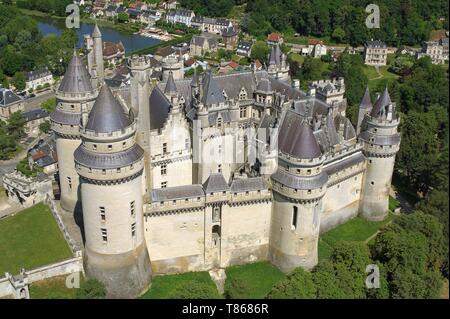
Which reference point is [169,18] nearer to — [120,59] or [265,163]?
[120,59]

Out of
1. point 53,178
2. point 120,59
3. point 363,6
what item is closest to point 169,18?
point 120,59

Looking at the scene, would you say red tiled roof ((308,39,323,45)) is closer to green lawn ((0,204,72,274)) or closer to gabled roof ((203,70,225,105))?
gabled roof ((203,70,225,105))

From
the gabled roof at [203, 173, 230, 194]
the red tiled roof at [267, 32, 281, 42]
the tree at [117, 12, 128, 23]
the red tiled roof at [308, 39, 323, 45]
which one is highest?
the gabled roof at [203, 173, 230, 194]

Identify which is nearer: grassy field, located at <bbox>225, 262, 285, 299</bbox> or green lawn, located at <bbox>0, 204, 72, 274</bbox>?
green lawn, located at <bbox>0, 204, 72, 274</bbox>

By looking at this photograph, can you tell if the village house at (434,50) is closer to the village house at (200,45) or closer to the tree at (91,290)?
the village house at (200,45)

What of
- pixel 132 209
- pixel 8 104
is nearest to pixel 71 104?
pixel 132 209

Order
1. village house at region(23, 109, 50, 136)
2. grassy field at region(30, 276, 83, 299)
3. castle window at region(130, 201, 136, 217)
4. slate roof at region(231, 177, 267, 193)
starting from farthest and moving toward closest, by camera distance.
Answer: village house at region(23, 109, 50, 136)
slate roof at region(231, 177, 267, 193)
grassy field at region(30, 276, 83, 299)
castle window at region(130, 201, 136, 217)

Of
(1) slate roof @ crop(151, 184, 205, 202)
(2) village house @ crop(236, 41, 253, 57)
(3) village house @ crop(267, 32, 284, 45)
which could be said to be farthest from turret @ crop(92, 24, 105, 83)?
(3) village house @ crop(267, 32, 284, 45)

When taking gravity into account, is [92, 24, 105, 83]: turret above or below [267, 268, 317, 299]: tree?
above
